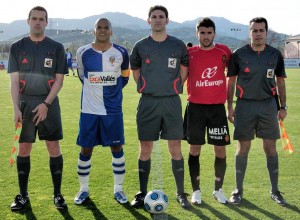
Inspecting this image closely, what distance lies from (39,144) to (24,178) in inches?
128

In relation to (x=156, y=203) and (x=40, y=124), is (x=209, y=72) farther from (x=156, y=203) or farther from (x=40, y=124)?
(x=40, y=124)

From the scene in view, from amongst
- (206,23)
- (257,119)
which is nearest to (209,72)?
(206,23)

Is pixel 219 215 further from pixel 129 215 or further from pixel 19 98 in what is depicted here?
pixel 19 98

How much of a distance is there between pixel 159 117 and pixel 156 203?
99 centimetres

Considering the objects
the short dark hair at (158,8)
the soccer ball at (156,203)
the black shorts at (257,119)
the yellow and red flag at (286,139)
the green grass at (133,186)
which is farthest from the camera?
the yellow and red flag at (286,139)

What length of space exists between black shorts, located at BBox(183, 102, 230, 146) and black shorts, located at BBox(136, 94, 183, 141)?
177 millimetres

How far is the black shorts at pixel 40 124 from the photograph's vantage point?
435cm

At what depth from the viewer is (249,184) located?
5.34 meters

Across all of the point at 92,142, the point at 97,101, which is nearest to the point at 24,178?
the point at 92,142

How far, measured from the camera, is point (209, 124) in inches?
185

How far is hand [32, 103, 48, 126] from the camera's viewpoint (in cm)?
423

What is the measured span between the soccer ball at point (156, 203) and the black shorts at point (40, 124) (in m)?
1.26

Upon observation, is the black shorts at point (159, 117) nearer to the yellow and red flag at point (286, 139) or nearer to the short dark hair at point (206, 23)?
the short dark hair at point (206, 23)

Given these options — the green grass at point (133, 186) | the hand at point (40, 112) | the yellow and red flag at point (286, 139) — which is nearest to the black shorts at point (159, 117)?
the green grass at point (133, 186)
